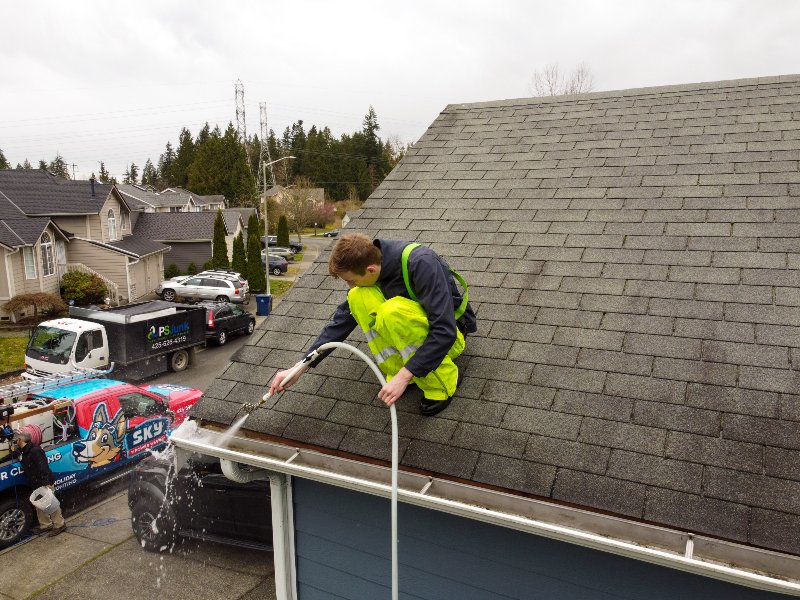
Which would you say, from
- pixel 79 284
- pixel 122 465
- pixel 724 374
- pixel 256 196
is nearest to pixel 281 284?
pixel 79 284

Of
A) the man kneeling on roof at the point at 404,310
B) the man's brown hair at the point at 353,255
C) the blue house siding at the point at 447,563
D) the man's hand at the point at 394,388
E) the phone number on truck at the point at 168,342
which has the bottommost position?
the phone number on truck at the point at 168,342

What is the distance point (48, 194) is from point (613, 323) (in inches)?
1287

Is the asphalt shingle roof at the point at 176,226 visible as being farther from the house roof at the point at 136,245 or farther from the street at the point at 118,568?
the street at the point at 118,568

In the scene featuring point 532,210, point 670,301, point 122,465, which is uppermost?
point 532,210

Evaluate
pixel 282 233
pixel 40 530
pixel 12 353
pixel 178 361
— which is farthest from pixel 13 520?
pixel 282 233

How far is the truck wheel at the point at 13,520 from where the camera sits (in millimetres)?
8914

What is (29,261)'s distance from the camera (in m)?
24.7

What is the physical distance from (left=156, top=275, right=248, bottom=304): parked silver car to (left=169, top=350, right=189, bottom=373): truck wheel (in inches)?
392

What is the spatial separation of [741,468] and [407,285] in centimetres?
219

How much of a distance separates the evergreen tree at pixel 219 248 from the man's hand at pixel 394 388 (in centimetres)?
3193

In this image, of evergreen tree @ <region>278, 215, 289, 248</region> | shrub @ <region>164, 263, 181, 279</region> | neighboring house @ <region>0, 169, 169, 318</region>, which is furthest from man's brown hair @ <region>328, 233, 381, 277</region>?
evergreen tree @ <region>278, 215, 289, 248</region>

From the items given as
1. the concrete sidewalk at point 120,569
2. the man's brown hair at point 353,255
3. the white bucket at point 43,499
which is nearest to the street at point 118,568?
the concrete sidewalk at point 120,569

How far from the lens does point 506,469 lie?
366cm

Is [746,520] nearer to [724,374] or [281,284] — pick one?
[724,374]
